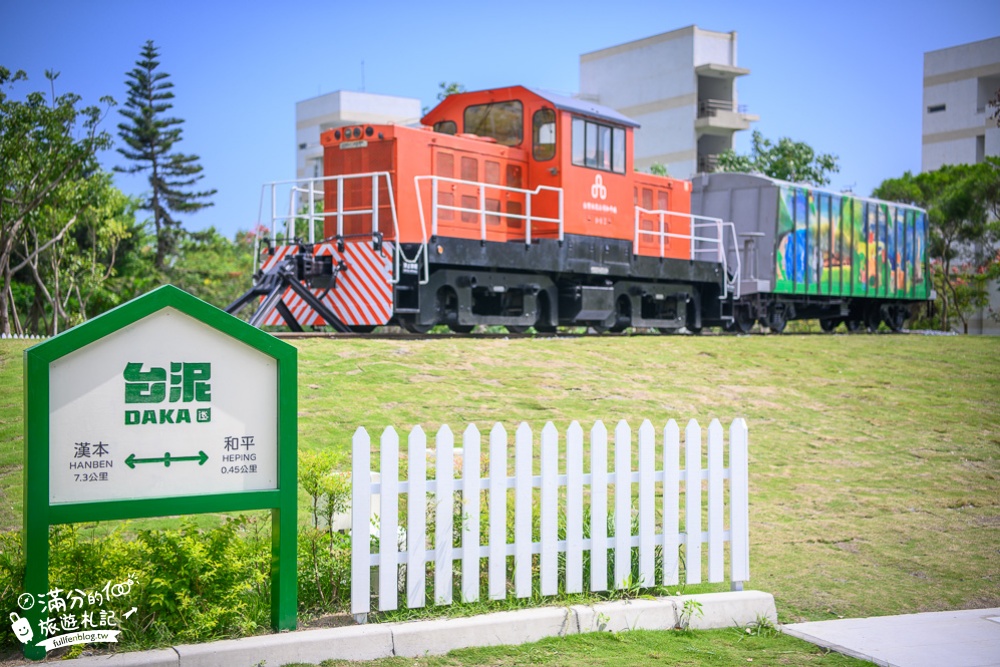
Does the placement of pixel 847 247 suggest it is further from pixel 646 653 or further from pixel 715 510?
pixel 646 653

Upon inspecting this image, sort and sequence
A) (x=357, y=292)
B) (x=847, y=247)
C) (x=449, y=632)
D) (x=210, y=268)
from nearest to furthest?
(x=449, y=632) → (x=357, y=292) → (x=847, y=247) → (x=210, y=268)

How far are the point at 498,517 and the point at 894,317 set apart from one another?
2471cm

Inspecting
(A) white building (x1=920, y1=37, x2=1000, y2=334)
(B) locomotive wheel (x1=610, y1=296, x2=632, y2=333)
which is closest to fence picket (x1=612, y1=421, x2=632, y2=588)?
(B) locomotive wheel (x1=610, y1=296, x2=632, y2=333)

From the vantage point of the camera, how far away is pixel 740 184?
75.0 ft

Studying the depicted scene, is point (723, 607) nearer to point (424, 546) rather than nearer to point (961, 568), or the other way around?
point (424, 546)

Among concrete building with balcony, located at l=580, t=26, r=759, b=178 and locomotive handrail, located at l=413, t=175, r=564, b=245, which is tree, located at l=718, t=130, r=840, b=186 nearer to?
concrete building with balcony, located at l=580, t=26, r=759, b=178

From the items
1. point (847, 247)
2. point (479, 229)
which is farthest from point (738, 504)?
point (847, 247)

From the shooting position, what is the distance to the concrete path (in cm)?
534

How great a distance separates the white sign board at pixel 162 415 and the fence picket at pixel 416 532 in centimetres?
74

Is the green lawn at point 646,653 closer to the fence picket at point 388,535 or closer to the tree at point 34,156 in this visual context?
the fence picket at point 388,535

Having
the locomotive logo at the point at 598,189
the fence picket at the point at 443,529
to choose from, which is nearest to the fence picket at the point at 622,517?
the fence picket at the point at 443,529

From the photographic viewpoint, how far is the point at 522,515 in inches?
228

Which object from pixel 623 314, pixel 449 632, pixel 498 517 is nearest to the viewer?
pixel 449 632

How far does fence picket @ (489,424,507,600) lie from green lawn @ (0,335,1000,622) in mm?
1925
